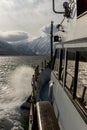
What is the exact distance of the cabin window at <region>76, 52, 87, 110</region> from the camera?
5211mm

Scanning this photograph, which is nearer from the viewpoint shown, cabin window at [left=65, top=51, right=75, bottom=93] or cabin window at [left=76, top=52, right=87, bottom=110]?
cabin window at [left=76, top=52, right=87, bottom=110]

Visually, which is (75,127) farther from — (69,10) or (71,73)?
(69,10)

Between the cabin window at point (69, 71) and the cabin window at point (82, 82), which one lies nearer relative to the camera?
the cabin window at point (82, 82)

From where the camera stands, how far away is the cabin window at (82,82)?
5.21 metres

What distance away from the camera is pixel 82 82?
5.40 metres

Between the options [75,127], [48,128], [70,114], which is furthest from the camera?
[70,114]

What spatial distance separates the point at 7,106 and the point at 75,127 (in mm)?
20240

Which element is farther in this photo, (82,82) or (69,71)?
(69,71)

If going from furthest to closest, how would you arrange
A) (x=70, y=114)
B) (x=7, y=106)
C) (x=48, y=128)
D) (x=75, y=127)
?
(x=7, y=106)
(x=70, y=114)
(x=75, y=127)
(x=48, y=128)

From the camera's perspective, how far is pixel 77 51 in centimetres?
557

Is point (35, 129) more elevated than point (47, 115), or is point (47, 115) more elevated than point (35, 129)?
point (47, 115)

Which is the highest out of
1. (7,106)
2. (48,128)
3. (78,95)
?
(78,95)

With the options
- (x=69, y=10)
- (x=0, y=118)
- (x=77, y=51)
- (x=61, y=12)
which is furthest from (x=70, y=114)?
(x=0, y=118)

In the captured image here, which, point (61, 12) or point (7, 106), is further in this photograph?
point (7, 106)
